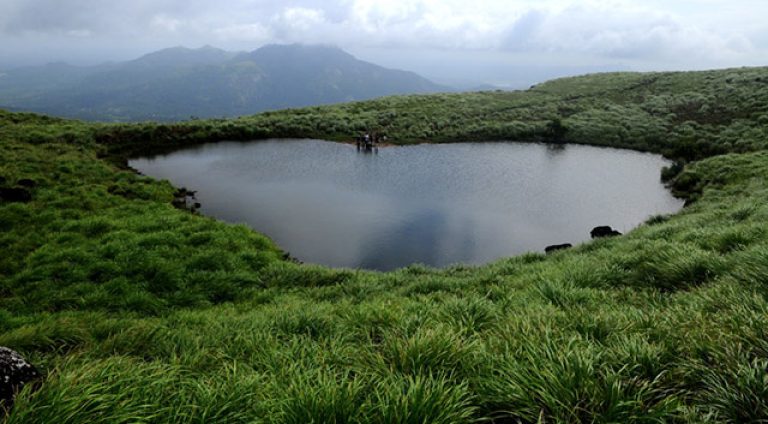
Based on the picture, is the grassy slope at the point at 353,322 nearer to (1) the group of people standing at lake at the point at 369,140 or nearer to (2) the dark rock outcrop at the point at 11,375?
(2) the dark rock outcrop at the point at 11,375

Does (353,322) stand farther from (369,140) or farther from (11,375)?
(369,140)

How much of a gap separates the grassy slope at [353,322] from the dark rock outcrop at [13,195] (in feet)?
1.80

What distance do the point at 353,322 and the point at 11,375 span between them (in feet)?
16.3

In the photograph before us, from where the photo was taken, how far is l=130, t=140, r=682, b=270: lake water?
2002cm

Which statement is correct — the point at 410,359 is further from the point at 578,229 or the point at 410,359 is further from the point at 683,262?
the point at 578,229

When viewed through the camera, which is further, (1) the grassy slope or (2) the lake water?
(2) the lake water

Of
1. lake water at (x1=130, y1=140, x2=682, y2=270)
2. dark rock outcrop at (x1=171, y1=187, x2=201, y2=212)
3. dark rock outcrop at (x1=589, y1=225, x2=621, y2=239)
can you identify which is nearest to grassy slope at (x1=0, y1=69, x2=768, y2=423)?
dark rock outcrop at (x1=171, y1=187, x2=201, y2=212)

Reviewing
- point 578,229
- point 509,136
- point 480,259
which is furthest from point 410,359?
point 509,136

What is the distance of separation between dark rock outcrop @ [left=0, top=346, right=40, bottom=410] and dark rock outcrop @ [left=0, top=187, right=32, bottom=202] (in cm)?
2030

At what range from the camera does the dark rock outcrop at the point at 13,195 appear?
18.7 meters

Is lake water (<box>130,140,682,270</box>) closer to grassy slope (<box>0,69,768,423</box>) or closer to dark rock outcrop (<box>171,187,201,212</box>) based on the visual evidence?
dark rock outcrop (<box>171,187,201,212</box>)

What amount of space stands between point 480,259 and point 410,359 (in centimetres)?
1418

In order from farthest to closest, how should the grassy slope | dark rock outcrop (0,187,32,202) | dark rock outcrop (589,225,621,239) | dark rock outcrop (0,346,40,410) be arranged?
dark rock outcrop (589,225,621,239) → dark rock outcrop (0,187,32,202) → dark rock outcrop (0,346,40,410) → the grassy slope

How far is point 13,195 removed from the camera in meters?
18.9
